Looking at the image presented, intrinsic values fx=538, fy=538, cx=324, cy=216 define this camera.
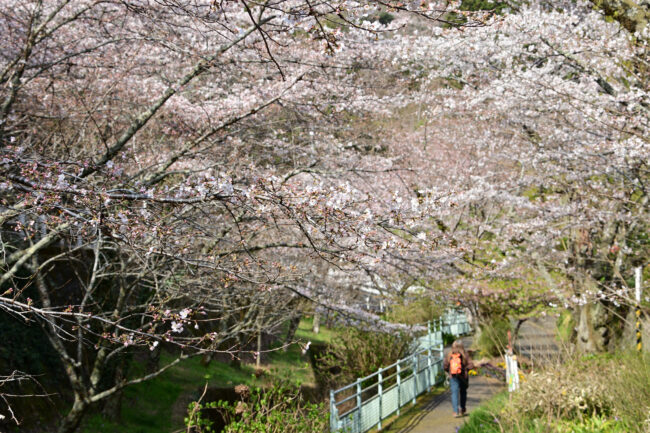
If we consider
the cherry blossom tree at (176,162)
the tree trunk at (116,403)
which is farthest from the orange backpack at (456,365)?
the tree trunk at (116,403)

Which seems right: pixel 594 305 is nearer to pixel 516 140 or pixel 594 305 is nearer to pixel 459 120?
pixel 516 140

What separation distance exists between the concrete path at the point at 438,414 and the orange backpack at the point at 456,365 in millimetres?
902

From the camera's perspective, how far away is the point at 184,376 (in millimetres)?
12961

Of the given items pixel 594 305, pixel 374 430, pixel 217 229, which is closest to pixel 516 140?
pixel 594 305

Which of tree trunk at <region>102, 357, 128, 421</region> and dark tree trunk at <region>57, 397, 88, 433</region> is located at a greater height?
dark tree trunk at <region>57, 397, 88, 433</region>

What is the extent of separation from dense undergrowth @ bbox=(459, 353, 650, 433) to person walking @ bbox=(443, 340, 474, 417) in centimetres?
178

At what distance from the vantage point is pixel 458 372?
9656 mm

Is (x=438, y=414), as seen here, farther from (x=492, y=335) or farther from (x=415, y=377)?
(x=492, y=335)

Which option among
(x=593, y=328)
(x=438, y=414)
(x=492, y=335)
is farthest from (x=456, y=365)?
(x=492, y=335)

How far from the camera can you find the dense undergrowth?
19.8 feet

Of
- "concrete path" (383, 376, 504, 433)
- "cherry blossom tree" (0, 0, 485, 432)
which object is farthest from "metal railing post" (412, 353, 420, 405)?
"cherry blossom tree" (0, 0, 485, 432)

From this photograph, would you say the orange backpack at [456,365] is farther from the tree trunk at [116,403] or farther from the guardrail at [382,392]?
the tree trunk at [116,403]

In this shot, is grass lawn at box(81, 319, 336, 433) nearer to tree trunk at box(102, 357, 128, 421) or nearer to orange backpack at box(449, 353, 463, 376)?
tree trunk at box(102, 357, 128, 421)

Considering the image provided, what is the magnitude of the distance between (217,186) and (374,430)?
8.13 meters
